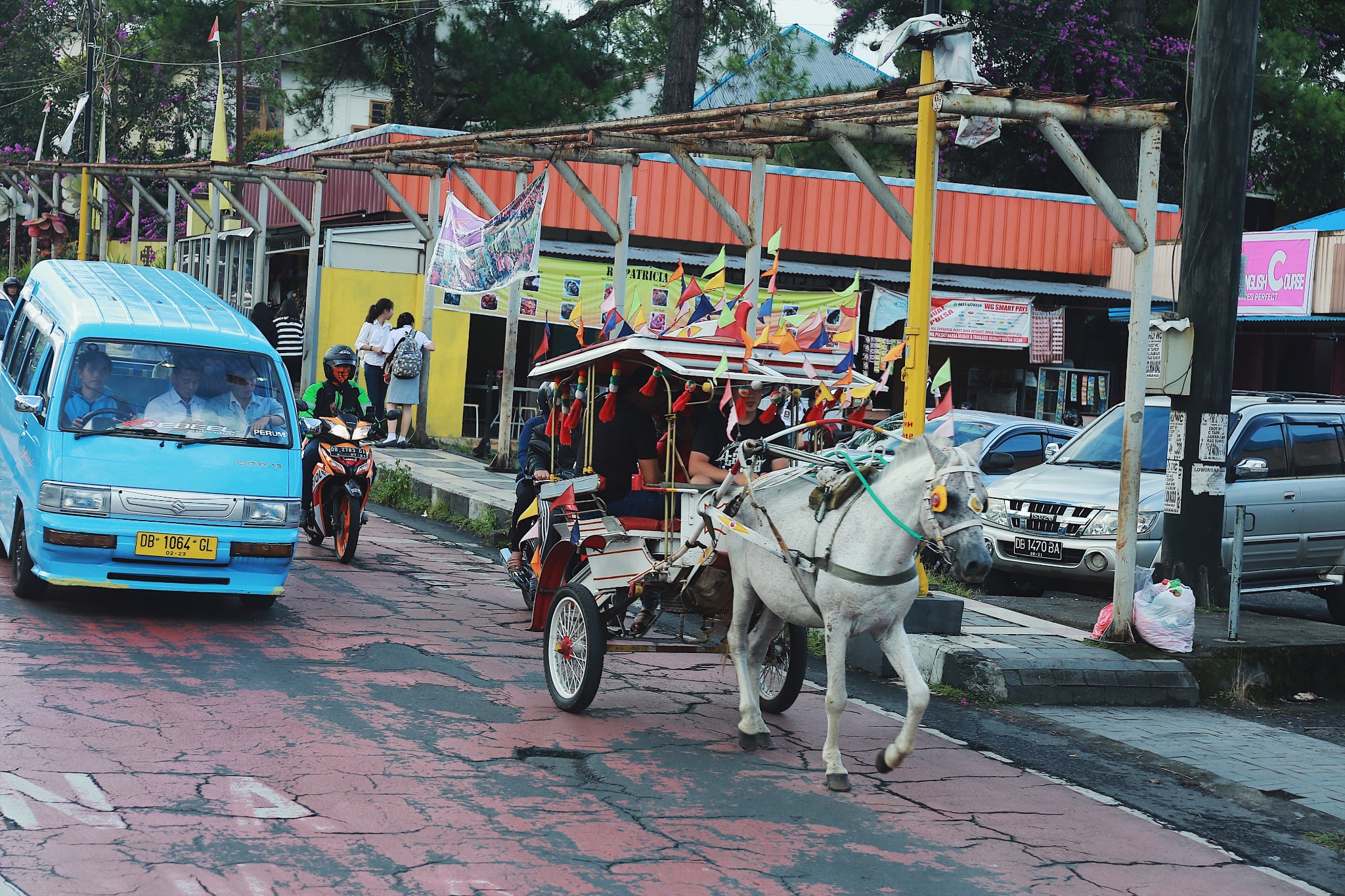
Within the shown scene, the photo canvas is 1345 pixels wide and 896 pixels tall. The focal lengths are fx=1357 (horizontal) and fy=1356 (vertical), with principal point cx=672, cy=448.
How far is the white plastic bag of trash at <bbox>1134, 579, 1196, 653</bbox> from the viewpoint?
959 centimetres

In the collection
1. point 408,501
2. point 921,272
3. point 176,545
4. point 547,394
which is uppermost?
point 921,272

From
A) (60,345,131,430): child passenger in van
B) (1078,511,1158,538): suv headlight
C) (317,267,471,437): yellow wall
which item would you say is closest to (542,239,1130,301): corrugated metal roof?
(317,267,471,437): yellow wall

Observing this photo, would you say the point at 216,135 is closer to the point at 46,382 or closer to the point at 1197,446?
the point at 46,382

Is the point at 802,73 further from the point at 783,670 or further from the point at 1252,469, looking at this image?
the point at 783,670

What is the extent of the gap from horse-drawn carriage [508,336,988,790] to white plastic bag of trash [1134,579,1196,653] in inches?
126

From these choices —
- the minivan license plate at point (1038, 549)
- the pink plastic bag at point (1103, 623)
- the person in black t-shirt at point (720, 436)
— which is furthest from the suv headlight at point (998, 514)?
the person in black t-shirt at point (720, 436)

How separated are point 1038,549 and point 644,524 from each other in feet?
18.3

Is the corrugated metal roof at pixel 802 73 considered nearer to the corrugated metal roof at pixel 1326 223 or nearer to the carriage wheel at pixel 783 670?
the corrugated metal roof at pixel 1326 223

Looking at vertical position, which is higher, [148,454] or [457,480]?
[148,454]

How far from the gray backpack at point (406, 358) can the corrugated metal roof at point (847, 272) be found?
10.8 feet

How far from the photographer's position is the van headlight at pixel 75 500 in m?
8.73

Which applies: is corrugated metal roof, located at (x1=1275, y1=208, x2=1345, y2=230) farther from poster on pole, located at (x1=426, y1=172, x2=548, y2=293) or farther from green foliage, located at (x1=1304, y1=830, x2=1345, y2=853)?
green foliage, located at (x1=1304, y1=830, x2=1345, y2=853)

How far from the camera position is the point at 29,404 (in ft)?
30.0

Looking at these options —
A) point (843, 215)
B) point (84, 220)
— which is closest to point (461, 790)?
point (843, 215)
